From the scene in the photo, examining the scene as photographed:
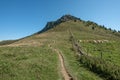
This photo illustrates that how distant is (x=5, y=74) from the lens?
30141mm

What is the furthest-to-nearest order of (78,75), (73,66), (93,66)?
(73,66)
(93,66)
(78,75)

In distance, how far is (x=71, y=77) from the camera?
96.1ft

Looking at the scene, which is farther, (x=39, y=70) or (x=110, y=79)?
(x=39, y=70)

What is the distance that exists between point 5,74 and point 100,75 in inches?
500

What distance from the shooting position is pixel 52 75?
30312mm

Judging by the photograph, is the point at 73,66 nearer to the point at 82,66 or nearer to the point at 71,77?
the point at 82,66

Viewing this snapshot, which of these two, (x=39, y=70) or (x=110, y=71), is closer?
(x=110, y=71)

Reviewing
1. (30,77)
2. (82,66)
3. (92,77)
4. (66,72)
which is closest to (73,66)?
(82,66)

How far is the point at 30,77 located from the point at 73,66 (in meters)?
10.8

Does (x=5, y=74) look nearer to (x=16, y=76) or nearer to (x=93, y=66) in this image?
(x=16, y=76)

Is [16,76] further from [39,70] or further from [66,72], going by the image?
[66,72]

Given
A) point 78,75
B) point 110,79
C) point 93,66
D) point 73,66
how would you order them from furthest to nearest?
point 73,66, point 93,66, point 78,75, point 110,79

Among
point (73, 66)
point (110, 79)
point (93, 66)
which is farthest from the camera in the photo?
point (73, 66)

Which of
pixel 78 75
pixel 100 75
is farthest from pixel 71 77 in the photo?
pixel 100 75
